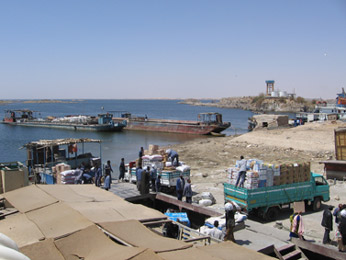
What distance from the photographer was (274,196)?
1205 cm

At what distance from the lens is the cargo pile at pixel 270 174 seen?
11.7m

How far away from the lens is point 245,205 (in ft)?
37.9

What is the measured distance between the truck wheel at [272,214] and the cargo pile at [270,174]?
875mm

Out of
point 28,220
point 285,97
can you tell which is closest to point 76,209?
point 28,220

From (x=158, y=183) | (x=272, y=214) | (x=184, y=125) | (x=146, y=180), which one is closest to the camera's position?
(x=272, y=214)

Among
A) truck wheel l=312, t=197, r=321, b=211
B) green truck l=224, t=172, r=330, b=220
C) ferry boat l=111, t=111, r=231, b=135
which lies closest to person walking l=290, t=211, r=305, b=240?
green truck l=224, t=172, r=330, b=220

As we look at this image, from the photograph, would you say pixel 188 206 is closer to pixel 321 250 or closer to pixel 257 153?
pixel 321 250

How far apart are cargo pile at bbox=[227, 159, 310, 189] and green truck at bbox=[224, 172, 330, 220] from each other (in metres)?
0.16

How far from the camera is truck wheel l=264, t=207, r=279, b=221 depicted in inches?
476

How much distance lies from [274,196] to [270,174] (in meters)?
0.79

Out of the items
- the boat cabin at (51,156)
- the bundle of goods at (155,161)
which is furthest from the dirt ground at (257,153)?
the boat cabin at (51,156)

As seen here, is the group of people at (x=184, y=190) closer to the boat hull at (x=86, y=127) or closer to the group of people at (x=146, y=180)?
the group of people at (x=146, y=180)

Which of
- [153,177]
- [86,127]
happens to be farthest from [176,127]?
[153,177]

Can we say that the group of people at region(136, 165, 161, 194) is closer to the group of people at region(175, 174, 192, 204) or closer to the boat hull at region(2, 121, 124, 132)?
the group of people at region(175, 174, 192, 204)
